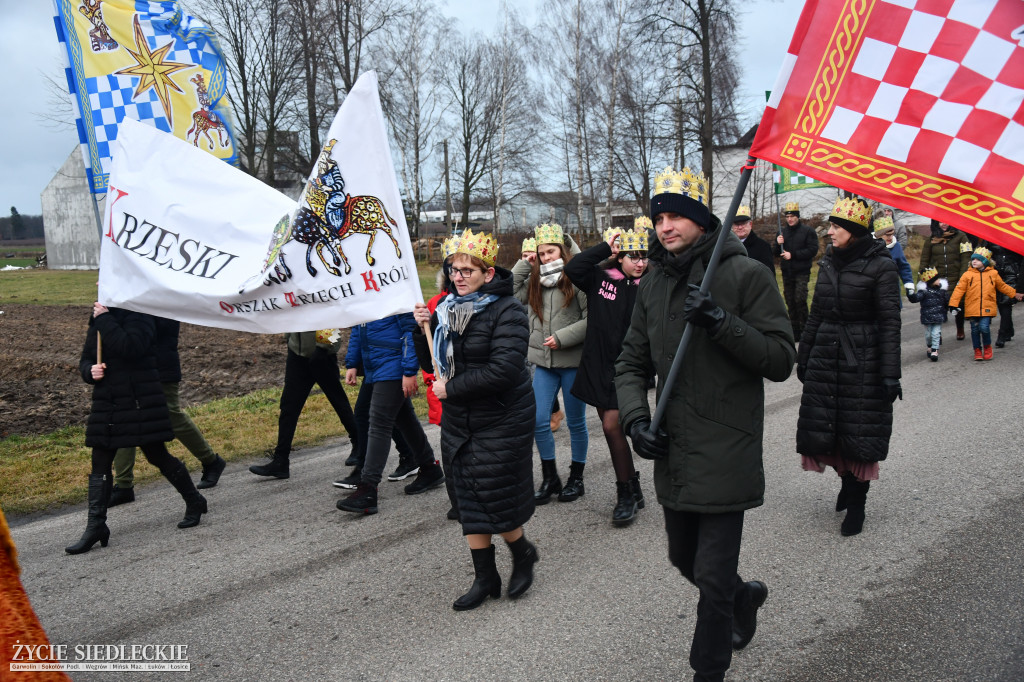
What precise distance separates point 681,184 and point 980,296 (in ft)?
29.7

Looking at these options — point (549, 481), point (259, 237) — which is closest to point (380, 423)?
point (549, 481)

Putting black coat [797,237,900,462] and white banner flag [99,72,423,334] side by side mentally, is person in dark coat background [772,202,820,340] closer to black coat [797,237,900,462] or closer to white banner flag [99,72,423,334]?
black coat [797,237,900,462]

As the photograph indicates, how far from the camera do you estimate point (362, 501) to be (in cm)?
562

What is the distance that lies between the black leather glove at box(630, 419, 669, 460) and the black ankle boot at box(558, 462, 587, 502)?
2.65 meters

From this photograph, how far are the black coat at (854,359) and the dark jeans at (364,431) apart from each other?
3.16 meters

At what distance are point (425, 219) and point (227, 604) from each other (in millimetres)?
39436

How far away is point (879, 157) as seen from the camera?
288 cm

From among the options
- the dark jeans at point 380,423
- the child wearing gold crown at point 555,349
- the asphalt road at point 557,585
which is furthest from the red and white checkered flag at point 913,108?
the dark jeans at point 380,423

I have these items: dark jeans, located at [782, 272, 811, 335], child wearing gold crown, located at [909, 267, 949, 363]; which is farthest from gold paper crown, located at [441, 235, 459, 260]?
dark jeans, located at [782, 272, 811, 335]

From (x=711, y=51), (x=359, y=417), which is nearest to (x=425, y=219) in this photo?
(x=711, y=51)

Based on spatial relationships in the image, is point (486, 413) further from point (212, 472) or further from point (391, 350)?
point (212, 472)

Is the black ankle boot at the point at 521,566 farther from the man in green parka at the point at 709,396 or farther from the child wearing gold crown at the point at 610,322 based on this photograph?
the man in green parka at the point at 709,396

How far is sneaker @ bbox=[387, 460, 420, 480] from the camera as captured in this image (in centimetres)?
661

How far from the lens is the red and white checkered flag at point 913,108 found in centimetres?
263
